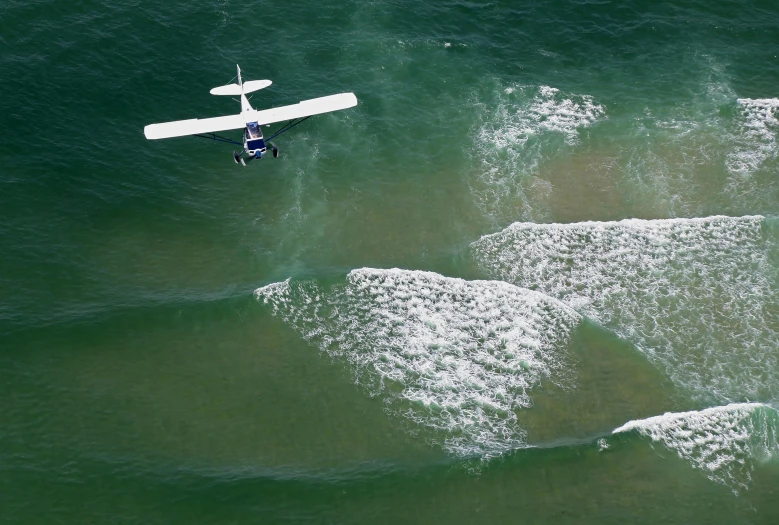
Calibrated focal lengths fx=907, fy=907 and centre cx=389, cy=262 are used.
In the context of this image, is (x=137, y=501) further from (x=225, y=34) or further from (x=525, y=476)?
(x=225, y=34)

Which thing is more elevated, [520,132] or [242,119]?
[242,119]

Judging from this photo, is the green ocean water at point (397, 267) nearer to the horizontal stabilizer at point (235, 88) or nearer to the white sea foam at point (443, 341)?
the white sea foam at point (443, 341)

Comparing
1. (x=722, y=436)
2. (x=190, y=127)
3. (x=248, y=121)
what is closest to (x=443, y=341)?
(x=722, y=436)

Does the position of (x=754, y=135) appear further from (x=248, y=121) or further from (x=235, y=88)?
(x=235, y=88)

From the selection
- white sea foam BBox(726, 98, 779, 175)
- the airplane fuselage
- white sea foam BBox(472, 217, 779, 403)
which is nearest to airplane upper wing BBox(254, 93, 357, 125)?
the airplane fuselage

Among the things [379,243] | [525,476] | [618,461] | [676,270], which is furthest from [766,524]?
[379,243]

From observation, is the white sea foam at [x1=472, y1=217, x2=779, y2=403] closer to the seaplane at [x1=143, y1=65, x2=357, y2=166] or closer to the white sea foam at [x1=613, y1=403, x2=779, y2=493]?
the white sea foam at [x1=613, y1=403, x2=779, y2=493]
